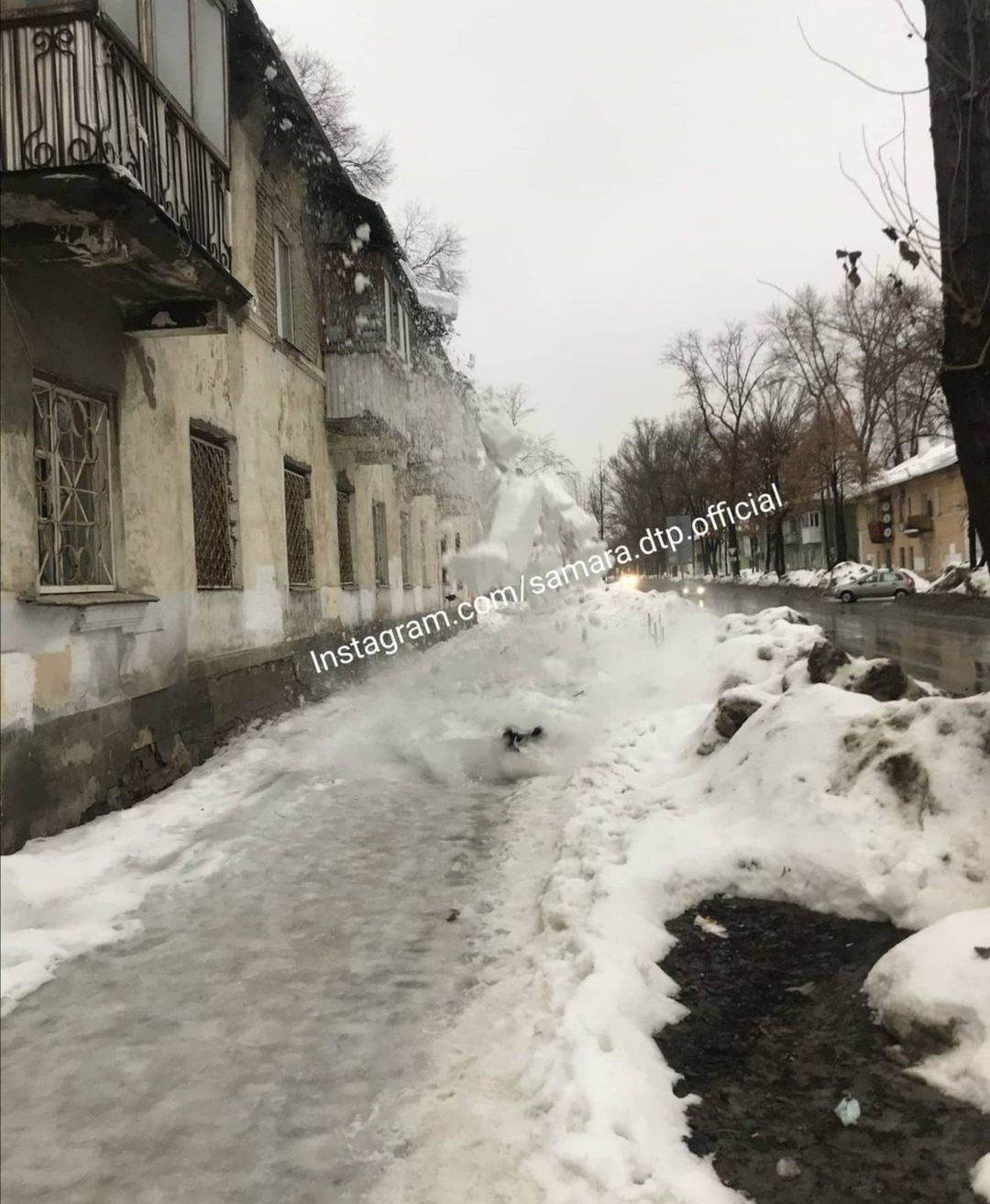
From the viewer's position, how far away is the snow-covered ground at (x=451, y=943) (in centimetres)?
220

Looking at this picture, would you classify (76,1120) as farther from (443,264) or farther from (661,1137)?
(443,264)

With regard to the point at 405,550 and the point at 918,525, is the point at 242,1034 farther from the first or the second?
Result: the point at 918,525

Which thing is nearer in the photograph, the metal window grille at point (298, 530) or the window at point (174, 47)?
the window at point (174, 47)

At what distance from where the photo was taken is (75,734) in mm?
4207

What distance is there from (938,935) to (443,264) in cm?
2032

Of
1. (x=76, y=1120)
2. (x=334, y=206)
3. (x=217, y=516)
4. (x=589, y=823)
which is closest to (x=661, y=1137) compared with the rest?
(x=76, y=1120)

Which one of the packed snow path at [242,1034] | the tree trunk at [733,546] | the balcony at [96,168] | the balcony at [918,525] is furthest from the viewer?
the tree trunk at [733,546]

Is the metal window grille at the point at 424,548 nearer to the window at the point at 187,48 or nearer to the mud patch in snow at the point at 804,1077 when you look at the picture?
the window at the point at 187,48

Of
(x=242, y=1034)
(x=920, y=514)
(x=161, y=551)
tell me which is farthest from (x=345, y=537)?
(x=920, y=514)

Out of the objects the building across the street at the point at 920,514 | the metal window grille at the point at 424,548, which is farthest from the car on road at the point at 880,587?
the metal window grille at the point at 424,548

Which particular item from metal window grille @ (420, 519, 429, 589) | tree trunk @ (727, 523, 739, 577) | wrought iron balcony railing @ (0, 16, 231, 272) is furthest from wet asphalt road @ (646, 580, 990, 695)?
tree trunk @ (727, 523, 739, 577)

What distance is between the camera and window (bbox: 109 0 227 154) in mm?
5129

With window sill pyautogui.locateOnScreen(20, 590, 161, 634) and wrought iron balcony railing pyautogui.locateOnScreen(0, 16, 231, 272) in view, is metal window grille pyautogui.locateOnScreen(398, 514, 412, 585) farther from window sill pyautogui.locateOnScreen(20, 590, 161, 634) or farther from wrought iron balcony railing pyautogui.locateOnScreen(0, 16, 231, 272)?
wrought iron balcony railing pyautogui.locateOnScreen(0, 16, 231, 272)

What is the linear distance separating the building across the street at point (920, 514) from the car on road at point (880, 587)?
253 centimetres
